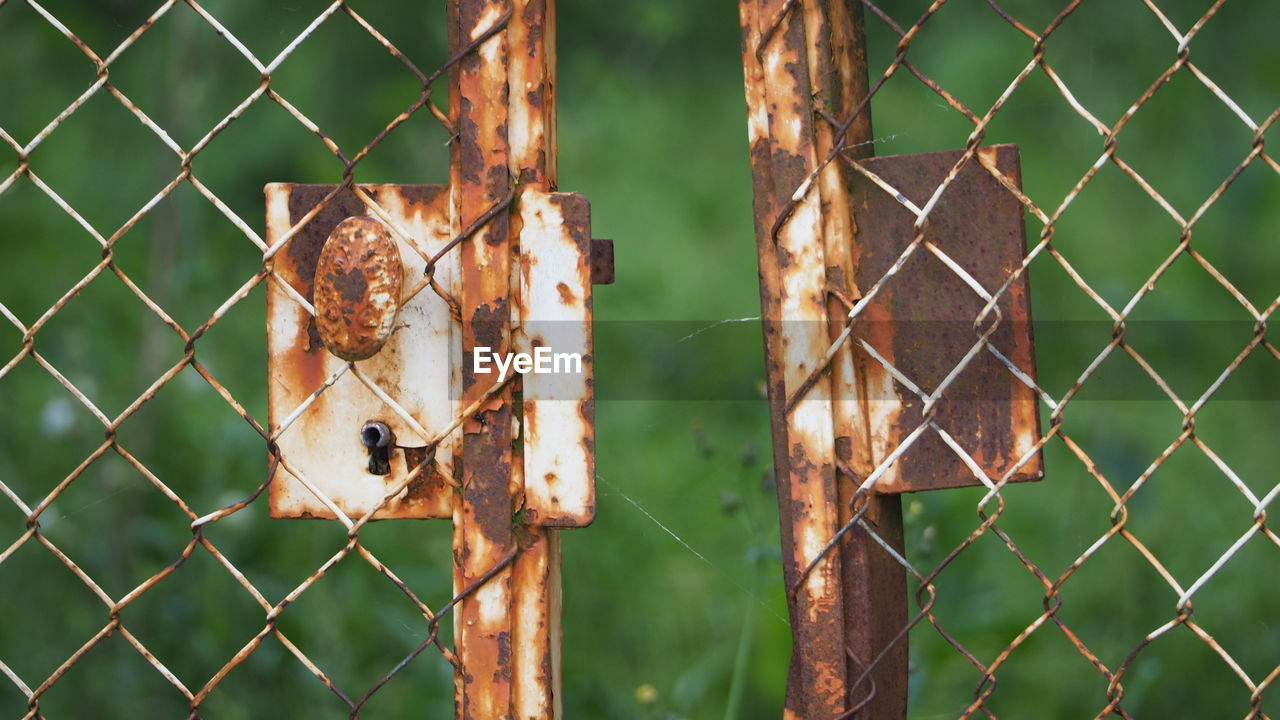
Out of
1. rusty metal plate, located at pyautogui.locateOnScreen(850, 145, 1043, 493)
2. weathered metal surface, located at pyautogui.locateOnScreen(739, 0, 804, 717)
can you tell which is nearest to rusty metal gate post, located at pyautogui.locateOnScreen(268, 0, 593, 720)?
weathered metal surface, located at pyautogui.locateOnScreen(739, 0, 804, 717)

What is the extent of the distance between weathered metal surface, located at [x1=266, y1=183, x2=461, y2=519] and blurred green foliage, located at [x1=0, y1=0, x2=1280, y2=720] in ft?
1.02

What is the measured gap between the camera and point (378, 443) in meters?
1.22

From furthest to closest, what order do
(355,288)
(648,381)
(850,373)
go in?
(648,381)
(850,373)
(355,288)

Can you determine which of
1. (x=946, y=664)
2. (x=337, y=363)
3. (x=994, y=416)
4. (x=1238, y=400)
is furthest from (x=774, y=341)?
(x=1238, y=400)

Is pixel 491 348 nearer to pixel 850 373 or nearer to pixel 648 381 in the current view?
pixel 850 373

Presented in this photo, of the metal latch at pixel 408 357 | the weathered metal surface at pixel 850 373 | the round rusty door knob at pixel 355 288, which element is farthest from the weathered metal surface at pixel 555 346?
the weathered metal surface at pixel 850 373

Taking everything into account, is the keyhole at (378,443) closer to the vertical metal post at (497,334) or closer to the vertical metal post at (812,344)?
the vertical metal post at (497,334)

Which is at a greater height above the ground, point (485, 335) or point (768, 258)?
point (768, 258)

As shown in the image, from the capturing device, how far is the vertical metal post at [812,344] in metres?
1.22

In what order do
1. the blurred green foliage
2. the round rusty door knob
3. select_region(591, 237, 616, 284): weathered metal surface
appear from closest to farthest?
1. the round rusty door knob
2. select_region(591, 237, 616, 284): weathered metal surface
3. the blurred green foliage

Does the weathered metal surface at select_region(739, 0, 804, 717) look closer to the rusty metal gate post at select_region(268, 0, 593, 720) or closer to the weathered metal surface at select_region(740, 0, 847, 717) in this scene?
the weathered metal surface at select_region(740, 0, 847, 717)

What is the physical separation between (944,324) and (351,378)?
70 centimetres

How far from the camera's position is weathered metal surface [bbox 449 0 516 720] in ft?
3.88

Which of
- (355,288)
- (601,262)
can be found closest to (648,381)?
(601,262)
